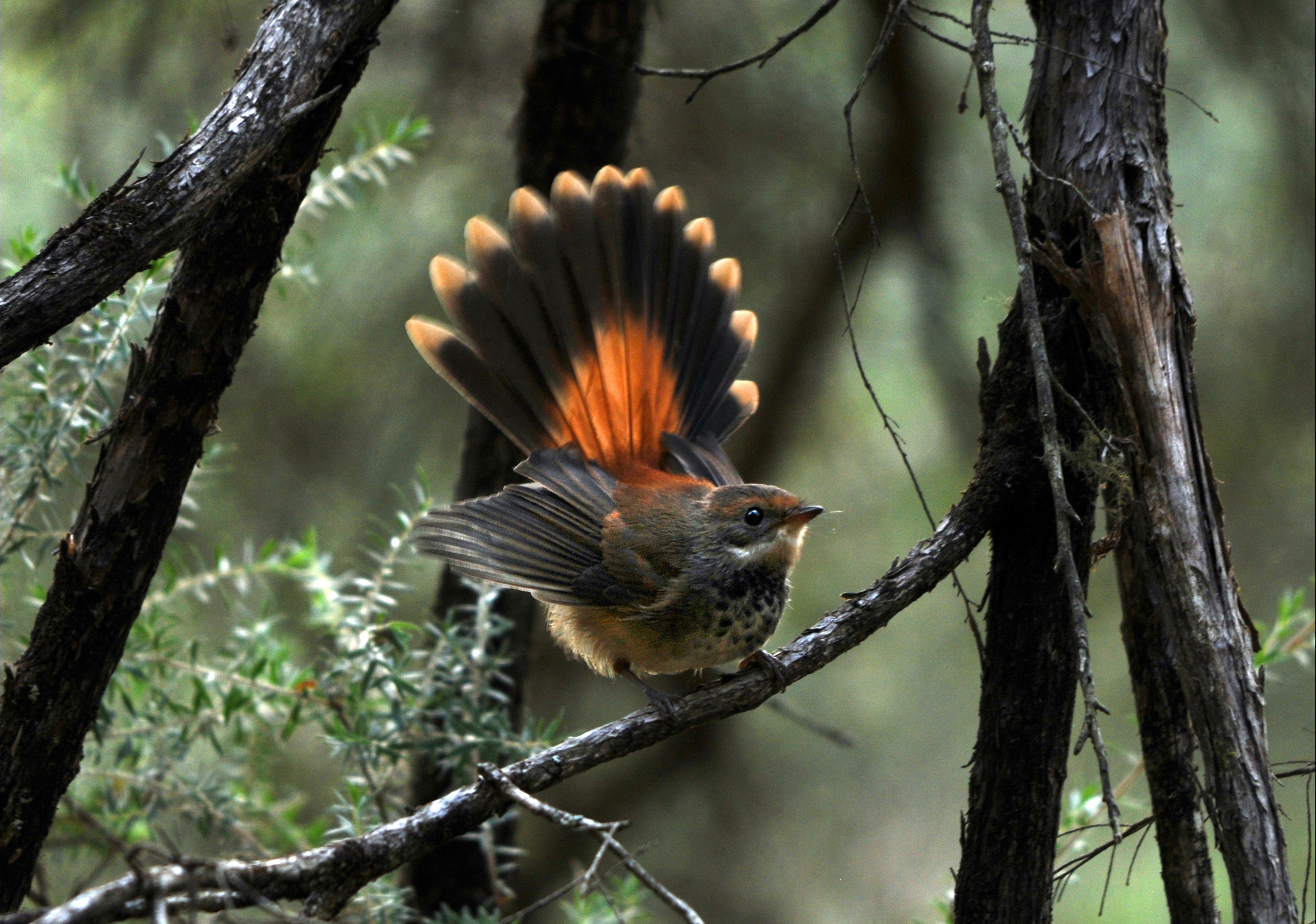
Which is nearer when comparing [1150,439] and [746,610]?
[1150,439]

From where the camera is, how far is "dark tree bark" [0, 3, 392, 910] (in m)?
1.99

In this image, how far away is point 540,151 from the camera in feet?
11.4

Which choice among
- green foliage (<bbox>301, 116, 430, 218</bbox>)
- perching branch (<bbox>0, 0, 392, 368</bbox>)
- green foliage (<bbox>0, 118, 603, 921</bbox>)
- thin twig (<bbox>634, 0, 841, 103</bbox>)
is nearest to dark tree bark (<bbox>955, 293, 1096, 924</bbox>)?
thin twig (<bbox>634, 0, 841, 103</bbox>)

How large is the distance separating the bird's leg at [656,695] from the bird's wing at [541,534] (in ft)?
0.69

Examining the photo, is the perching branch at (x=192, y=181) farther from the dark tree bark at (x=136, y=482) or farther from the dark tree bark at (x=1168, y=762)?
the dark tree bark at (x=1168, y=762)

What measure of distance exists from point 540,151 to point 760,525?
146 centimetres

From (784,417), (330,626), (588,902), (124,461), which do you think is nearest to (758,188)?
(784,417)

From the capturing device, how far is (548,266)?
2684 mm

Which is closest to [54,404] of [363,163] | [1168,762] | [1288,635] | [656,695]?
[363,163]

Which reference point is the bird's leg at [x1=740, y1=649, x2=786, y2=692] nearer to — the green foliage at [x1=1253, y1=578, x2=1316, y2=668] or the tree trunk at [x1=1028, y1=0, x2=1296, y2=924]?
the tree trunk at [x1=1028, y1=0, x2=1296, y2=924]

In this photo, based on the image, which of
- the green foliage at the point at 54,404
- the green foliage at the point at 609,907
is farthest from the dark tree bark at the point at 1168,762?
the green foliage at the point at 54,404

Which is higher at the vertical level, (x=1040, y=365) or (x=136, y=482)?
(x=1040, y=365)

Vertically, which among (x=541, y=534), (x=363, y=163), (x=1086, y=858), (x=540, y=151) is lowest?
(x=1086, y=858)

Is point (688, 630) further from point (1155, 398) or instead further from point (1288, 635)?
point (1288, 635)
